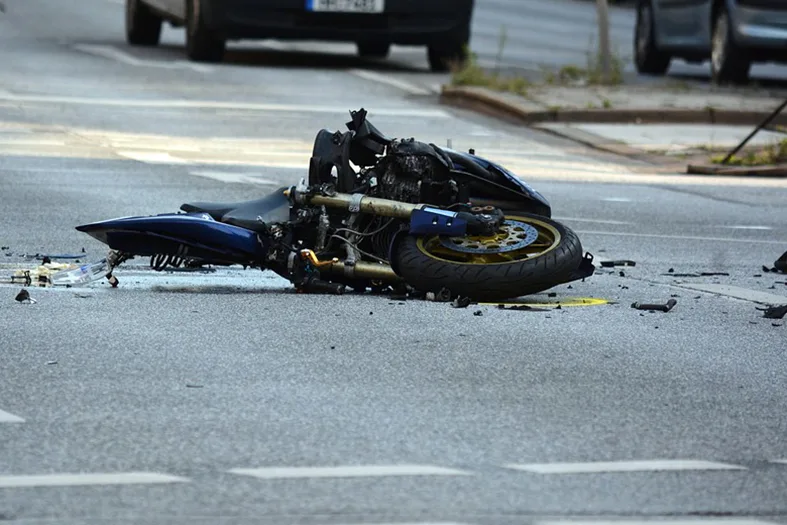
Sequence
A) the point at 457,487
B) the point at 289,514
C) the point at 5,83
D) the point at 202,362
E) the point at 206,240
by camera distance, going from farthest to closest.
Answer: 1. the point at 5,83
2. the point at 206,240
3. the point at 202,362
4. the point at 457,487
5. the point at 289,514

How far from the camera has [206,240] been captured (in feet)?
28.8

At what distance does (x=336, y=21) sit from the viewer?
22.6 metres

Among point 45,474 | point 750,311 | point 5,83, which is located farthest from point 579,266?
point 5,83

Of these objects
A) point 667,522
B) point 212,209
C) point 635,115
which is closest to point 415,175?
point 212,209

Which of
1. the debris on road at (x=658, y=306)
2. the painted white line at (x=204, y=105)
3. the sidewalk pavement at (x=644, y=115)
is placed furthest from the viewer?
the painted white line at (x=204, y=105)

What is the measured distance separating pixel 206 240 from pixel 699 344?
2.17m

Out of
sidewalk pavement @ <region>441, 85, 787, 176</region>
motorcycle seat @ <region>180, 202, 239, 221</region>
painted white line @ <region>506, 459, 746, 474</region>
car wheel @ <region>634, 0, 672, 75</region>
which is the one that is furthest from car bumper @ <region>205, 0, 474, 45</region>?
painted white line @ <region>506, 459, 746, 474</region>

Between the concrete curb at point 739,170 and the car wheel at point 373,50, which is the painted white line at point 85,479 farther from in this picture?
the car wheel at point 373,50

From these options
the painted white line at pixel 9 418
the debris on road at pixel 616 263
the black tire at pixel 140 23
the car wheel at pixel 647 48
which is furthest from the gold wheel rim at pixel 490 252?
the black tire at pixel 140 23

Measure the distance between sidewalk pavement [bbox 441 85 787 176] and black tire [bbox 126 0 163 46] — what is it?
255 inches

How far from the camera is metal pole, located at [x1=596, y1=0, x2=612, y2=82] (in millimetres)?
22672

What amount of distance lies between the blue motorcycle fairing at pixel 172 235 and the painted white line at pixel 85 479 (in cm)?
336

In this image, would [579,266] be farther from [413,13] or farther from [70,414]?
[413,13]

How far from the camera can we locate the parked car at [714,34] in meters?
22.4
